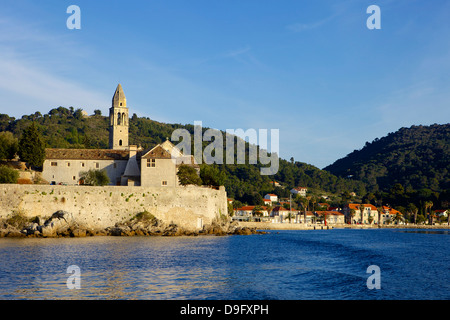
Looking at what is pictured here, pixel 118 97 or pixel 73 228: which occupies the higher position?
pixel 118 97

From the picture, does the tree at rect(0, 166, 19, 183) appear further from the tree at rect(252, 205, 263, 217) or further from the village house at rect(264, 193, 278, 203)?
the village house at rect(264, 193, 278, 203)

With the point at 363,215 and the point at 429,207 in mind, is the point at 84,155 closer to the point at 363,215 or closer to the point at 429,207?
the point at 363,215

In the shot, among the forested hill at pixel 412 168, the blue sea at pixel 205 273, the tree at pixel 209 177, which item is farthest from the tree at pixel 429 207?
the blue sea at pixel 205 273

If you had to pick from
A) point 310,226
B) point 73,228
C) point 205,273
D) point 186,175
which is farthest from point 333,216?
point 205,273

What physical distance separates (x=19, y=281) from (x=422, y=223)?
120 metres

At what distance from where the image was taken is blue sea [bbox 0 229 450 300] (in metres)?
20.7

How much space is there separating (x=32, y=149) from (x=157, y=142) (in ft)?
287

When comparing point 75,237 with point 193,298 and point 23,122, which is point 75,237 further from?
point 23,122

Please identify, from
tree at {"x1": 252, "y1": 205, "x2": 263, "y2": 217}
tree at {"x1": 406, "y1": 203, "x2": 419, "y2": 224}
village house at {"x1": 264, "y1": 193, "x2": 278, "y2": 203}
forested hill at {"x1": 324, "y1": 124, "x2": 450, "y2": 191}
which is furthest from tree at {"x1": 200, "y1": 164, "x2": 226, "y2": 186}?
forested hill at {"x1": 324, "y1": 124, "x2": 450, "y2": 191}

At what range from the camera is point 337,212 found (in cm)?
13200

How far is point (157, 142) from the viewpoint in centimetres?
14375

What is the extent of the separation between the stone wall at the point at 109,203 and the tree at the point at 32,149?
7817mm

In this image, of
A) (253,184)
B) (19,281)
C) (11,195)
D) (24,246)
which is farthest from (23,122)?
(19,281)

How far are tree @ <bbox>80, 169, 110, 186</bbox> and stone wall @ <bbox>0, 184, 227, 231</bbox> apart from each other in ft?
13.9
